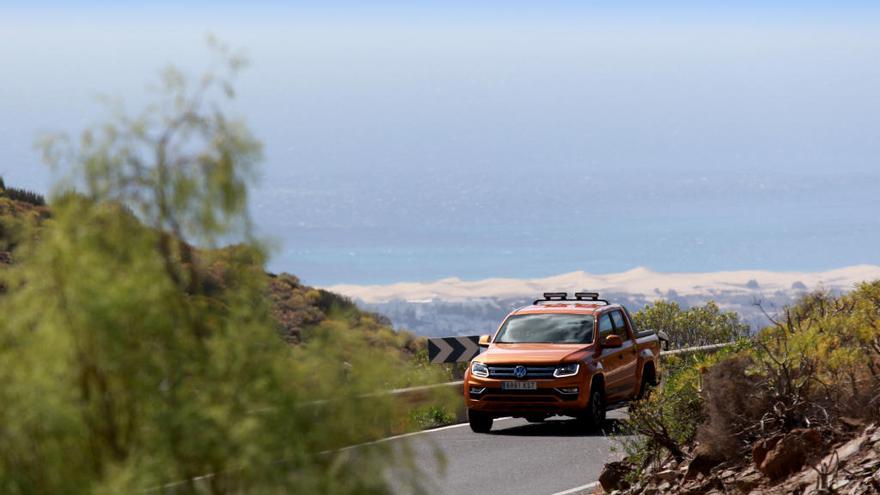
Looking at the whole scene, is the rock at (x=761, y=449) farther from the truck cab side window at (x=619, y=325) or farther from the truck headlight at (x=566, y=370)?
the truck cab side window at (x=619, y=325)

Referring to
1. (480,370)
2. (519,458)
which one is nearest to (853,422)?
(519,458)

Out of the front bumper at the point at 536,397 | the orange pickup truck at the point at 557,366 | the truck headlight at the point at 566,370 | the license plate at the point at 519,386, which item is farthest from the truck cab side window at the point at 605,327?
the license plate at the point at 519,386

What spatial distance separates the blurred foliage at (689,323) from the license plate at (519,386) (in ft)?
48.1

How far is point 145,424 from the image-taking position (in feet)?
18.0

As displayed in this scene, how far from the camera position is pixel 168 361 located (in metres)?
5.57

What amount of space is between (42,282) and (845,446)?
6989 millimetres

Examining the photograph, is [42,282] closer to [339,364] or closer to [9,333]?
[9,333]

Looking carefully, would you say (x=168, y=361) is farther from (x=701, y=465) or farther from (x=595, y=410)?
(x=595, y=410)

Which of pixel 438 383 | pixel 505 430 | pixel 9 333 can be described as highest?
pixel 9 333

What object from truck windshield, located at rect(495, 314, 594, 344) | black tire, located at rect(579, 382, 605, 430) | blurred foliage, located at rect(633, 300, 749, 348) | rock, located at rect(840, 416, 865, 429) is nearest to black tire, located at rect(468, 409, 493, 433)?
truck windshield, located at rect(495, 314, 594, 344)

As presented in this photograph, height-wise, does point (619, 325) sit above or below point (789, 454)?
above

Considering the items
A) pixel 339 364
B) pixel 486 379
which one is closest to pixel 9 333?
pixel 339 364

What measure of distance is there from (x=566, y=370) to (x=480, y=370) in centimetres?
113

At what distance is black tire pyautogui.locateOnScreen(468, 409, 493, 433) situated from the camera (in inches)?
800
